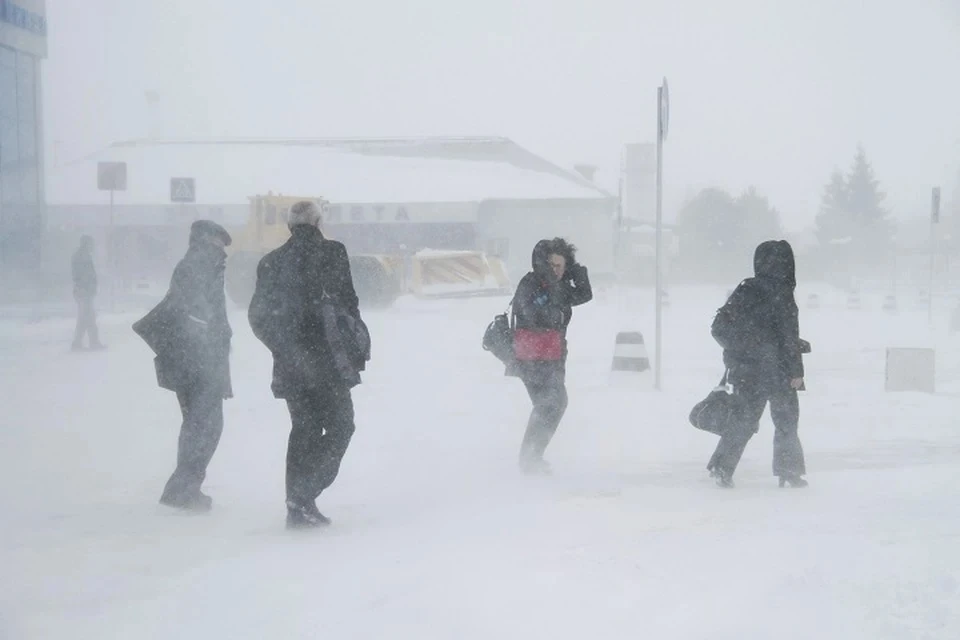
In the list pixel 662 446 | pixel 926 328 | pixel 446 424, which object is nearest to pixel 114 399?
pixel 446 424

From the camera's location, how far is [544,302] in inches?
266

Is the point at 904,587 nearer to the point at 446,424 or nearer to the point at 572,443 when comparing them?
the point at 572,443

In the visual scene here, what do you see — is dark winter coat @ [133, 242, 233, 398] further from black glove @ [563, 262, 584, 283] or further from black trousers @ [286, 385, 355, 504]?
black glove @ [563, 262, 584, 283]

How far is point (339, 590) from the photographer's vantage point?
14.0 feet

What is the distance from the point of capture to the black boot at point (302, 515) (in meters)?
5.29

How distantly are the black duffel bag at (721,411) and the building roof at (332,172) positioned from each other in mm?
38037

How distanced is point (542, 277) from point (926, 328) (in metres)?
17.2

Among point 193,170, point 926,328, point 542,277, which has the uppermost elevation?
point 193,170

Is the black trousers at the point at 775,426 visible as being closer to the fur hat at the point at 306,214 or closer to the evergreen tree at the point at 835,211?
the fur hat at the point at 306,214

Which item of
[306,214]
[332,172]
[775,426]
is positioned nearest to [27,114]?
[306,214]

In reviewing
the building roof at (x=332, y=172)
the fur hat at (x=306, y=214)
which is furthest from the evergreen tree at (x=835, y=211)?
the fur hat at (x=306, y=214)

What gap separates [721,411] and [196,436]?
9.79ft

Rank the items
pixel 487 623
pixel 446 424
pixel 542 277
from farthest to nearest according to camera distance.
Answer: pixel 446 424 < pixel 542 277 < pixel 487 623

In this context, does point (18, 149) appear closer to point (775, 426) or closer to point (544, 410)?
point (544, 410)
